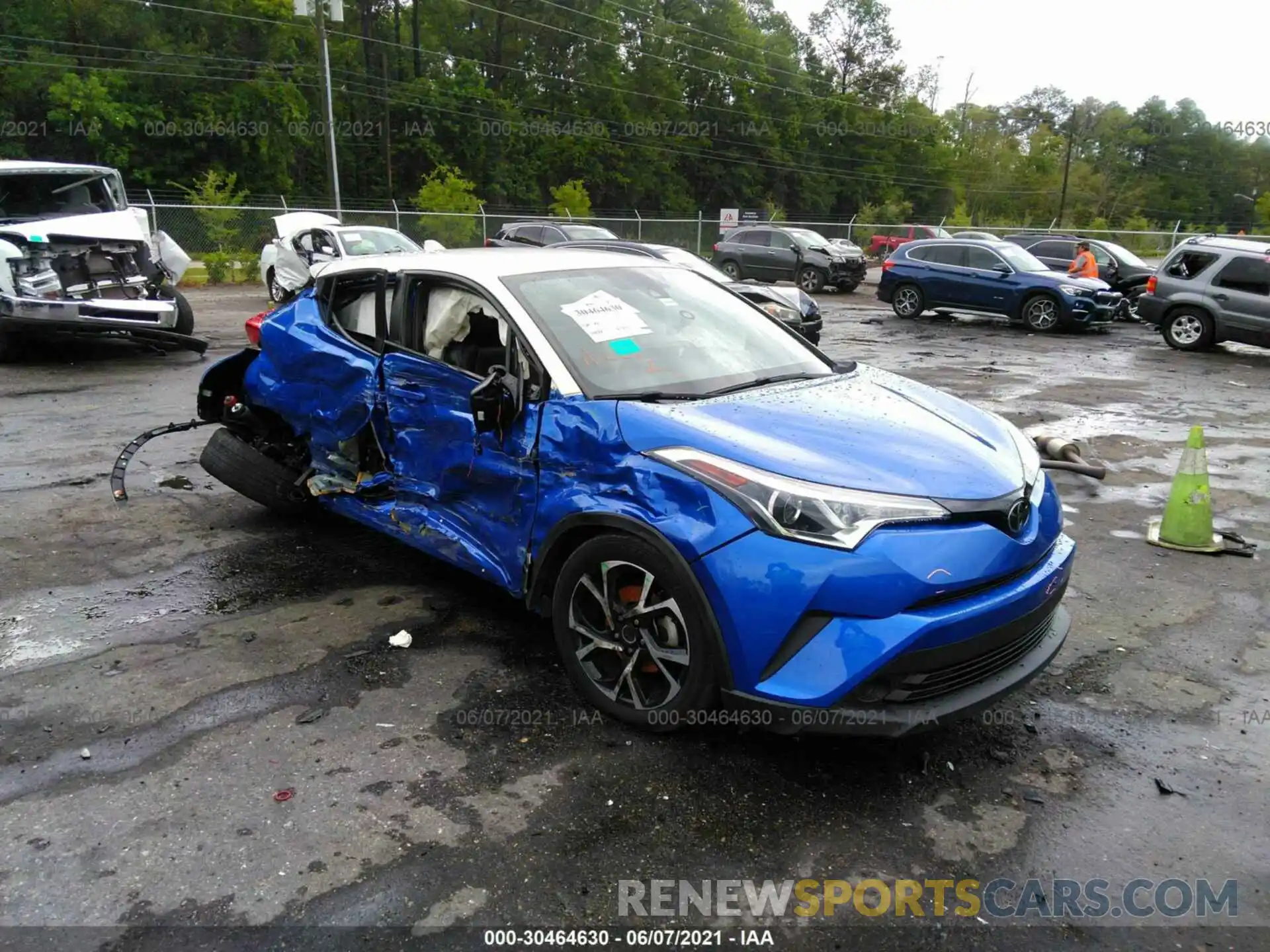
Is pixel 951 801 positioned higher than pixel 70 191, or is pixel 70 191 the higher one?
pixel 70 191

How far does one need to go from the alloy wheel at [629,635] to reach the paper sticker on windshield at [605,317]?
3.49 ft

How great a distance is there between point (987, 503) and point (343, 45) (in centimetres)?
5380

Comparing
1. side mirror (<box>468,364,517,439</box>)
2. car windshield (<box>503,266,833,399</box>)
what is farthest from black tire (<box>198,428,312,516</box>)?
car windshield (<box>503,266,833,399</box>)

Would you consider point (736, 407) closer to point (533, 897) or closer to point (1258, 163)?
point (533, 897)

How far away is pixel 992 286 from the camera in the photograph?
1747cm

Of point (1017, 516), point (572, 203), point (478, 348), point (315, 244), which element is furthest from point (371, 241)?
point (572, 203)

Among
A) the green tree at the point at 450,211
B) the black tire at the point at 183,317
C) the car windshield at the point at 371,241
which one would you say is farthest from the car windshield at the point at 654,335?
the green tree at the point at 450,211

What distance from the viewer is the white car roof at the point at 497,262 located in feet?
13.8

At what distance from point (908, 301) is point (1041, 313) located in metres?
2.75

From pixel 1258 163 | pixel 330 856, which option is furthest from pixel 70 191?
pixel 1258 163

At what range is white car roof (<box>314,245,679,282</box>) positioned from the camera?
4195 mm

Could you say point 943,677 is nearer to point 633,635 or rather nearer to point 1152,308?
point 633,635

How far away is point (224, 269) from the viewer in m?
23.1

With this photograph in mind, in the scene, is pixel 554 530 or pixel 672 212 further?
pixel 672 212
